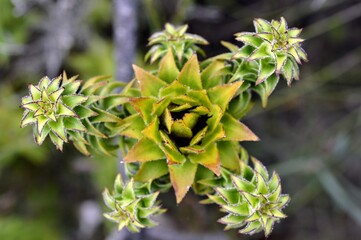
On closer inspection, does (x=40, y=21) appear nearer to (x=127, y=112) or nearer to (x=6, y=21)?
(x=6, y=21)

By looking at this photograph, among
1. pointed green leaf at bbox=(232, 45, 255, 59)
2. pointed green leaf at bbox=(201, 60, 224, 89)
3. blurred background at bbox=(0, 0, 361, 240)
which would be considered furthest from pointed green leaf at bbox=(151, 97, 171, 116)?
blurred background at bbox=(0, 0, 361, 240)

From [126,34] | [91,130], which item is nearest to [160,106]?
[91,130]

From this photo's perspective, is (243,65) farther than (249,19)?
No

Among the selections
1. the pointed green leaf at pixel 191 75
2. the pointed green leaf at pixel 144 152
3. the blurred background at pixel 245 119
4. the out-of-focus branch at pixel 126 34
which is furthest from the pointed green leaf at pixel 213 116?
the blurred background at pixel 245 119

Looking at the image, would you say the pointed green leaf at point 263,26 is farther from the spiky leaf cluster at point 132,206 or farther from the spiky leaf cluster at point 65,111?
the spiky leaf cluster at point 132,206

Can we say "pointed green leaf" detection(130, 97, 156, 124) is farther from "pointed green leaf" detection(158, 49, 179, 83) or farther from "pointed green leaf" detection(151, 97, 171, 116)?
"pointed green leaf" detection(158, 49, 179, 83)

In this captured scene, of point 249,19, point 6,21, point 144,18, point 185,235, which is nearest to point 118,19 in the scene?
point 144,18

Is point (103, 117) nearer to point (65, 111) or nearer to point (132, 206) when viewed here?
point (65, 111)
